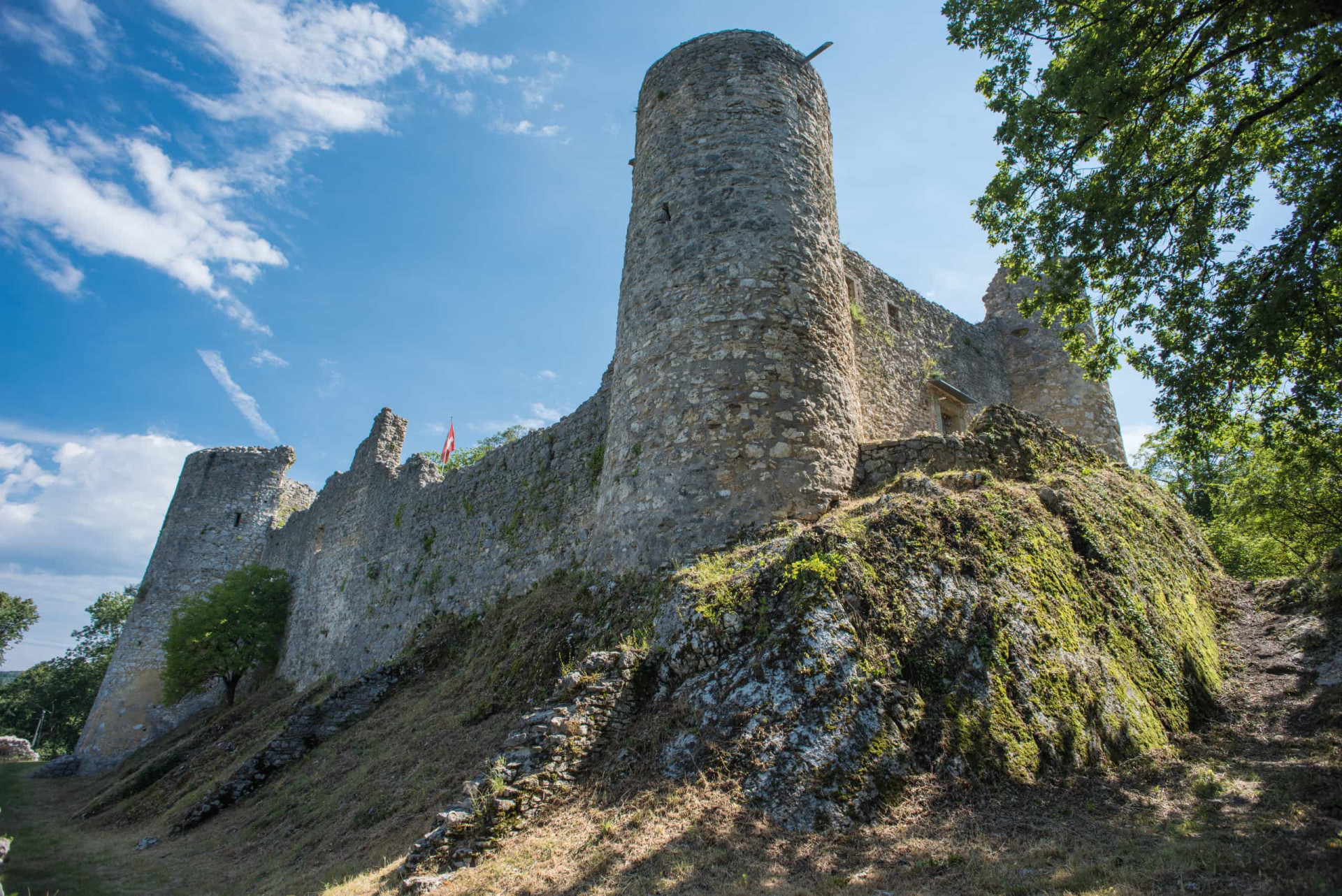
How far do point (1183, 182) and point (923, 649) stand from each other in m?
5.93

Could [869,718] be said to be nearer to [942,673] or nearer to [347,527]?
[942,673]

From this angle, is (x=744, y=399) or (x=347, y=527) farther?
(x=347, y=527)

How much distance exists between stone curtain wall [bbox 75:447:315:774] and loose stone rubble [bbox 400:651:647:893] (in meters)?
25.1

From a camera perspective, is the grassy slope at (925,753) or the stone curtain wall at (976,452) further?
the stone curtain wall at (976,452)

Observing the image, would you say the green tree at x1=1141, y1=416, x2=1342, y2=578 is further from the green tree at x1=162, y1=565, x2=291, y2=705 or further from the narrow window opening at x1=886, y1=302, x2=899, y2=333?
the green tree at x1=162, y1=565, x2=291, y2=705

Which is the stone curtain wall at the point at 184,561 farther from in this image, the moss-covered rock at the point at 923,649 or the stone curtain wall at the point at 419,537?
the moss-covered rock at the point at 923,649

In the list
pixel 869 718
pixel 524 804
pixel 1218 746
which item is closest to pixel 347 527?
pixel 524 804

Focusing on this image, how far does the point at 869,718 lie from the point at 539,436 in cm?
992

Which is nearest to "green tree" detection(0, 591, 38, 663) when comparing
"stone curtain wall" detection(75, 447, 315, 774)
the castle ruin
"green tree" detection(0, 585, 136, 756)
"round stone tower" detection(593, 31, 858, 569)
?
"green tree" detection(0, 585, 136, 756)

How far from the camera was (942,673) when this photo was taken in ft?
20.1

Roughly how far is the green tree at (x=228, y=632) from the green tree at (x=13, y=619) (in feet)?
95.7

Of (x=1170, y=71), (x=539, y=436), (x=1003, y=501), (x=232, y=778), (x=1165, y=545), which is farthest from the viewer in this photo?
(x=539, y=436)

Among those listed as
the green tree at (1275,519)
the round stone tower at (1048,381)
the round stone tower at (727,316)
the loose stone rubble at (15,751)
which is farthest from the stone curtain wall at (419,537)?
the loose stone rubble at (15,751)

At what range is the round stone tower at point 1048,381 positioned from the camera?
632 inches
